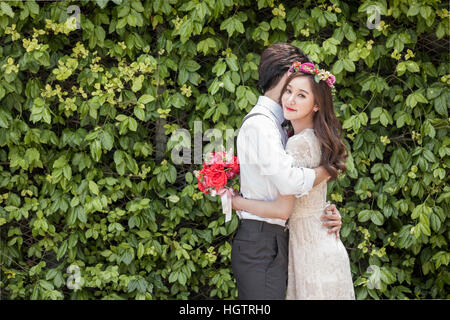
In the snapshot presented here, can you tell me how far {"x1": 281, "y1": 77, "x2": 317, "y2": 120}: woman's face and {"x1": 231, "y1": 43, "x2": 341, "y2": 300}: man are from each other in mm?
65

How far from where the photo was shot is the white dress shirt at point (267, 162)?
5.70 feet

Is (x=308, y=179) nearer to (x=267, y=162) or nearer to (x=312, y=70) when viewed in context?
(x=267, y=162)

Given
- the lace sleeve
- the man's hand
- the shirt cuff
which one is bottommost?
the man's hand

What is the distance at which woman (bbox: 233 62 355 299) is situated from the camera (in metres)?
1.82

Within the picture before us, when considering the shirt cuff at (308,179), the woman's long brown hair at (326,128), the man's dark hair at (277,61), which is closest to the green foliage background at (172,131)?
the man's dark hair at (277,61)

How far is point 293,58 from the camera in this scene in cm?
191

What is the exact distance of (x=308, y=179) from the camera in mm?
1753

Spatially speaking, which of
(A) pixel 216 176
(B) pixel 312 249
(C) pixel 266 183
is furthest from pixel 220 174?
(B) pixel 312 249

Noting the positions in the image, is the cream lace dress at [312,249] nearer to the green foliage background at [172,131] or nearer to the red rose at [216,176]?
the red rose at [216,176]

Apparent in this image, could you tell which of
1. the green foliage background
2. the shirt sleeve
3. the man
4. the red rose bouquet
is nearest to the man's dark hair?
the man

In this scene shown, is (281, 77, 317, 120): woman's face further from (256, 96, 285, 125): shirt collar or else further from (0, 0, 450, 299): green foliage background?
(0, 0, 450, 299): green foliage background

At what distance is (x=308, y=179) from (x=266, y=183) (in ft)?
0.55
